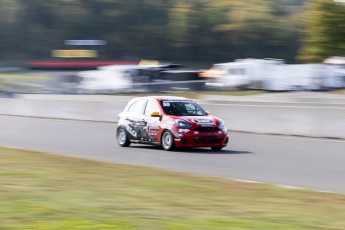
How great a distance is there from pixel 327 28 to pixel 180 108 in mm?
53864

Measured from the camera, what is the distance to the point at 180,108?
19.6 meters

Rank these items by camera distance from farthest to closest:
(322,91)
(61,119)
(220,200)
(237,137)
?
1. (322,91)
2. (61,119)
3. (237,137)
4. (220,200)

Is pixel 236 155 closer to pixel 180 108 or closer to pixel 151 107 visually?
pixel 180 108

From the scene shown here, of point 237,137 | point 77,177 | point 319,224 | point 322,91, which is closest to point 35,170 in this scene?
point 77,177

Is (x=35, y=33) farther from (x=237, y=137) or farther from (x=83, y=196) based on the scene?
(x=83, y=196)

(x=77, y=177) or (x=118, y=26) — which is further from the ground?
(x=118, y=26)

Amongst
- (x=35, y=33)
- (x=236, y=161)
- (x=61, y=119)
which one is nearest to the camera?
(x=236, y=161)

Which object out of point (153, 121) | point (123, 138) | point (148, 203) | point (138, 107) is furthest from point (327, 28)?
point (148, 203)

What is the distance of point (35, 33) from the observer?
121875mm

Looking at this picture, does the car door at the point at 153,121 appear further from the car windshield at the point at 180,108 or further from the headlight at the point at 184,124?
the headlight at the point at 184,124

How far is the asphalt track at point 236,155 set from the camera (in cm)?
1343

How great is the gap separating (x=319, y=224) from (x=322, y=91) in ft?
139

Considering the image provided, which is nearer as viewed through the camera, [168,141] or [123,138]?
[168,141]

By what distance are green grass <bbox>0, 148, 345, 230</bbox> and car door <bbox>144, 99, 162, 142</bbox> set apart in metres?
7.03
